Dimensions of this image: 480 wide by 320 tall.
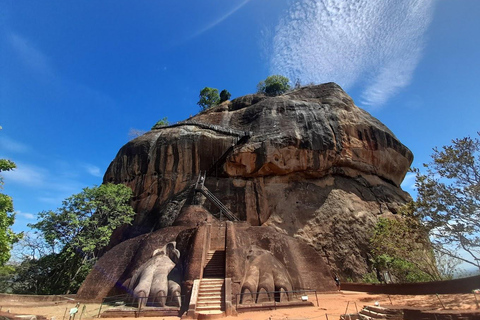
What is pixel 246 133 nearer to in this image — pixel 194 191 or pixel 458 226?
pixel 194 191

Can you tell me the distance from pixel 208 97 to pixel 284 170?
1080 inches

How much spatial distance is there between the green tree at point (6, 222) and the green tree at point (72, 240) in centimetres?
675

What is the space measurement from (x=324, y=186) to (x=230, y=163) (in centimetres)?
922

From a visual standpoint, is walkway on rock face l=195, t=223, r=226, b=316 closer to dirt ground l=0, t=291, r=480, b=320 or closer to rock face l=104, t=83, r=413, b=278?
dirt ground l=0, t=291, r=480, b=320

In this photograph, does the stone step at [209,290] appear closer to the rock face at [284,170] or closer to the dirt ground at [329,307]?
the dirt ground at [329,307]

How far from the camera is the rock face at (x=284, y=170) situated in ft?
78.8

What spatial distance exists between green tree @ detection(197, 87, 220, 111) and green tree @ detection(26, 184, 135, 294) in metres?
29.0

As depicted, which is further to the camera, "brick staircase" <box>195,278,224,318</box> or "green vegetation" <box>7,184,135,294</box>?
"green vegetation" <box>7,184,135,294</box>

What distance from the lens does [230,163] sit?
85.7 ft

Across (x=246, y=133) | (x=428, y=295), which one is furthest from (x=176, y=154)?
(x=428, y=295)

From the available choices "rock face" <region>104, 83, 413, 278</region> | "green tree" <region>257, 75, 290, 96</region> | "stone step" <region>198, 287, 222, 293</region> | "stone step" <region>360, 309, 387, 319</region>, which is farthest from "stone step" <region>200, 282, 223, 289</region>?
"green tree" <region>257, 75, 290, 96</region>

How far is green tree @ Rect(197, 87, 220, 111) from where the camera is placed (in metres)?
48.0

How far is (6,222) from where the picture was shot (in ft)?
39.5

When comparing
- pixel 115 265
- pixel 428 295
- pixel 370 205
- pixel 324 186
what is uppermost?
pixel 324 186
